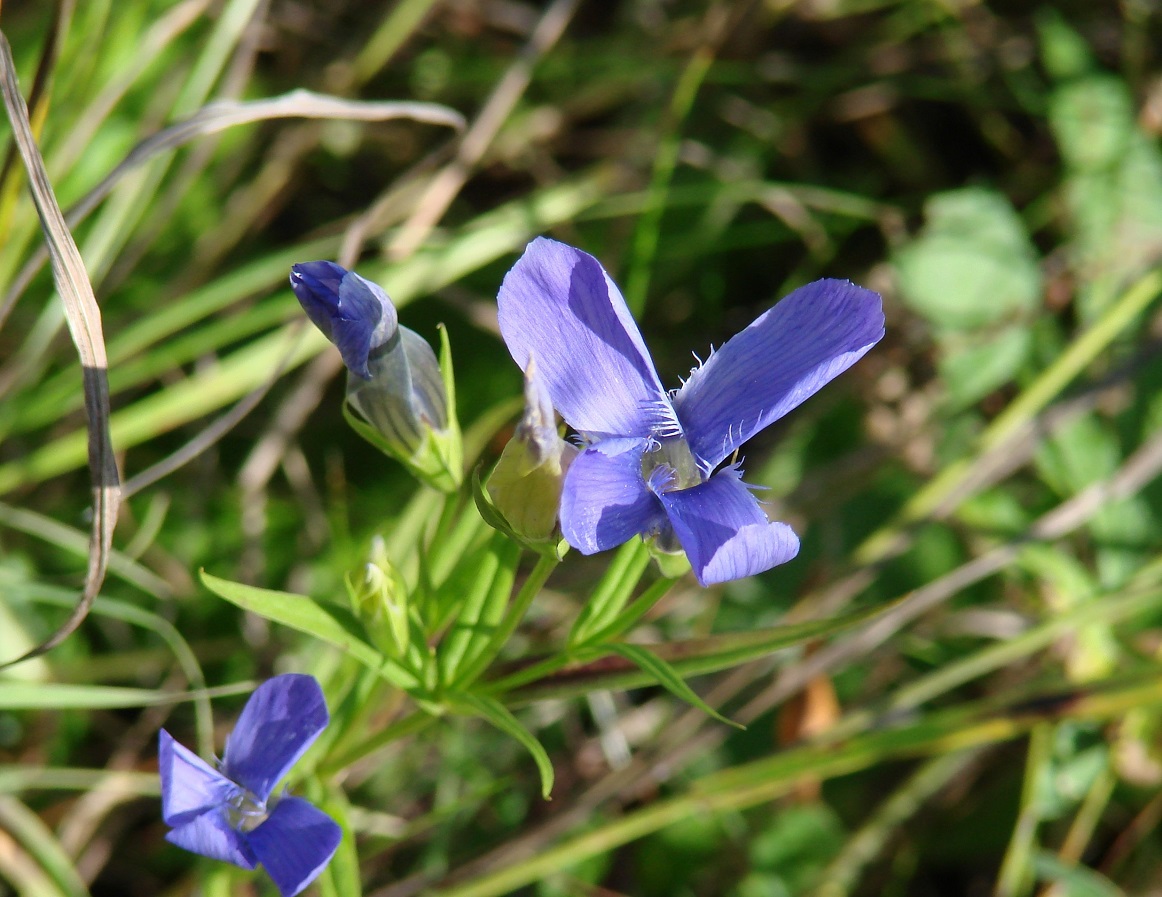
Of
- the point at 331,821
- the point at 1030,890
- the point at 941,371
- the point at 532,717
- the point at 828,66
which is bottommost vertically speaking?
the point at 1030,890

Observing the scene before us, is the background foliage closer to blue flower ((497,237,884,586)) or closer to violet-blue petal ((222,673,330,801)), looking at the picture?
violet-blue petal ((222,673,330,801))

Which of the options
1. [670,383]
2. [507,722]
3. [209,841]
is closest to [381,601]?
[507,722]

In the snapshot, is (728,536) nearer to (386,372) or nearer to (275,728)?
(386,372)

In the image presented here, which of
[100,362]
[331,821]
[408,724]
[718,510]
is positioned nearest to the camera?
[718,510]

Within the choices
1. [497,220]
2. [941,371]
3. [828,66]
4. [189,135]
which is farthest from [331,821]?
[828,66]

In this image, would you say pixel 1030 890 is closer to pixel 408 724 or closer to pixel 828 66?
pixel 408 724

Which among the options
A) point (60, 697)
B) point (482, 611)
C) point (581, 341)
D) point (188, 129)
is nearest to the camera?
point (581, 341)

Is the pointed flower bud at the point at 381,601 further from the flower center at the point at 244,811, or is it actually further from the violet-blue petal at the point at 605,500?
the violet-blue petal at the point at 605,500
